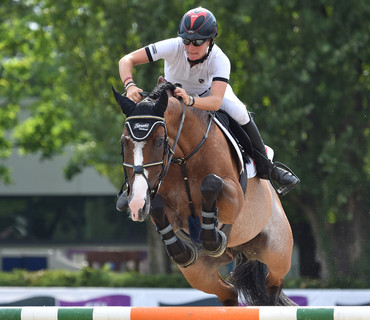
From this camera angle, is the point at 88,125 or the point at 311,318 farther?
the point at 88,125

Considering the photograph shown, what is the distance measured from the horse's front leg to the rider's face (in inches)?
47.0

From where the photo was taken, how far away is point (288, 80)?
56.6ft

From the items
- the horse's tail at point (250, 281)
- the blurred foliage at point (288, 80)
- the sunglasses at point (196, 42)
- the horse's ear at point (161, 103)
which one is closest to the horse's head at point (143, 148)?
the horse's ear at point (161, 103)

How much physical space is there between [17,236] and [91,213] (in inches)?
122

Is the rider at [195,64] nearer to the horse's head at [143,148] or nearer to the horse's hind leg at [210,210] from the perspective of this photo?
the horse's head at [143,148]

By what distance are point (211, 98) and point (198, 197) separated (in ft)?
2.67

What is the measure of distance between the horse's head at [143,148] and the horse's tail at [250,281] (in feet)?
8.13

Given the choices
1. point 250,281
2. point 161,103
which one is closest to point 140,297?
point 250,281

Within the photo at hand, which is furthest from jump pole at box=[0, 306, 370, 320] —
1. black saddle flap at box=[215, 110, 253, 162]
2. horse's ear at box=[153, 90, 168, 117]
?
black saddle flap at box=[215, 110, 253, 162]

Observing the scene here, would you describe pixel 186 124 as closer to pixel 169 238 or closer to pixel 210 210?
pixel 210 210

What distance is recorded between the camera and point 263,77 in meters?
17.1

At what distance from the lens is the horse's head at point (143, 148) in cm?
529

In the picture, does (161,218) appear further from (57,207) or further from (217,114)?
Result: (57,207)

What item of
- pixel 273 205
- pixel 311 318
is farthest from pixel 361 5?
pixel 311 318
